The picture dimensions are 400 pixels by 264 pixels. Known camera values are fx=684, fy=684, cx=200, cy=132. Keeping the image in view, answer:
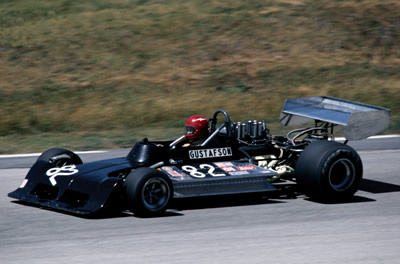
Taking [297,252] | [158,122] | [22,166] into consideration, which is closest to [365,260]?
[297,252]

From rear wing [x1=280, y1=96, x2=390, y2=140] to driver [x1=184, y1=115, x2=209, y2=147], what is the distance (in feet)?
5.35

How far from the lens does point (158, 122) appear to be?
17.8 metres

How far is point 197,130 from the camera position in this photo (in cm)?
926

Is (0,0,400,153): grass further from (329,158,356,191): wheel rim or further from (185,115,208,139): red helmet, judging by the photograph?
(329,158,356,191): wheel rim

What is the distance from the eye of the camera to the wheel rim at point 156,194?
25.9 ft

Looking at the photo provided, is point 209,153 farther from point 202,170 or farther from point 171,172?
point 171,172

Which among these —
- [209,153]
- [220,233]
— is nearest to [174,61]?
[209,153]

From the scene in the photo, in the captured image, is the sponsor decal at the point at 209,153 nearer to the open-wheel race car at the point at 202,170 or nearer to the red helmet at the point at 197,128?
the open-wheel race car at the point at 202,170

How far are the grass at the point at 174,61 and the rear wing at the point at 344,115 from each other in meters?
5.24

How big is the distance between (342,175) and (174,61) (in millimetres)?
13593

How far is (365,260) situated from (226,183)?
266cm

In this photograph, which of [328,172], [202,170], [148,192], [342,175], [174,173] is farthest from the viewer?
[342,175]

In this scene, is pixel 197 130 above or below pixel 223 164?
above

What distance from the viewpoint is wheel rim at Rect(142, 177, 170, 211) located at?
791 centimetres
